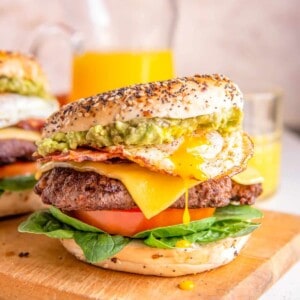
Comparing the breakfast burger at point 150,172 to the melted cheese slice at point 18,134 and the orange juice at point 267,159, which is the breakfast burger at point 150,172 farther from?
the orange juice at point 267,159

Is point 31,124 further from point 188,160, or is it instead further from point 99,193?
point 188,160

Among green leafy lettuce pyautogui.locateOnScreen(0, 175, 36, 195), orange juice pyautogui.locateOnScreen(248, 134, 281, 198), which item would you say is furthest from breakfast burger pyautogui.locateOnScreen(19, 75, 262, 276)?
orange juice pyautogui.locateOnScreen(248, 134, 281, 198)

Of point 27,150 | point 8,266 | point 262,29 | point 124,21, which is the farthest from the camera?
point 262,29

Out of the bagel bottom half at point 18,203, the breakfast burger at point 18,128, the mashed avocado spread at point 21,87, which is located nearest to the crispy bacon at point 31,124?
the breakfast burger at point 18,128

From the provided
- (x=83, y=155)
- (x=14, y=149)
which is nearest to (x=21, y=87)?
(x=14, y=149)

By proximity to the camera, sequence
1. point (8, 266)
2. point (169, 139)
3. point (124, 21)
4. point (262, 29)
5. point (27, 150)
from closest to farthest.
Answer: point (169, 139) < point (8, 266) < point (27, 150) < point (124, 21) < point (262, 29)

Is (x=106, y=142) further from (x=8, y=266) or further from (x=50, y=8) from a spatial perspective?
(x=50, y=8)

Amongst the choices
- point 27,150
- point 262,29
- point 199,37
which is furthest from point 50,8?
point 27,150
